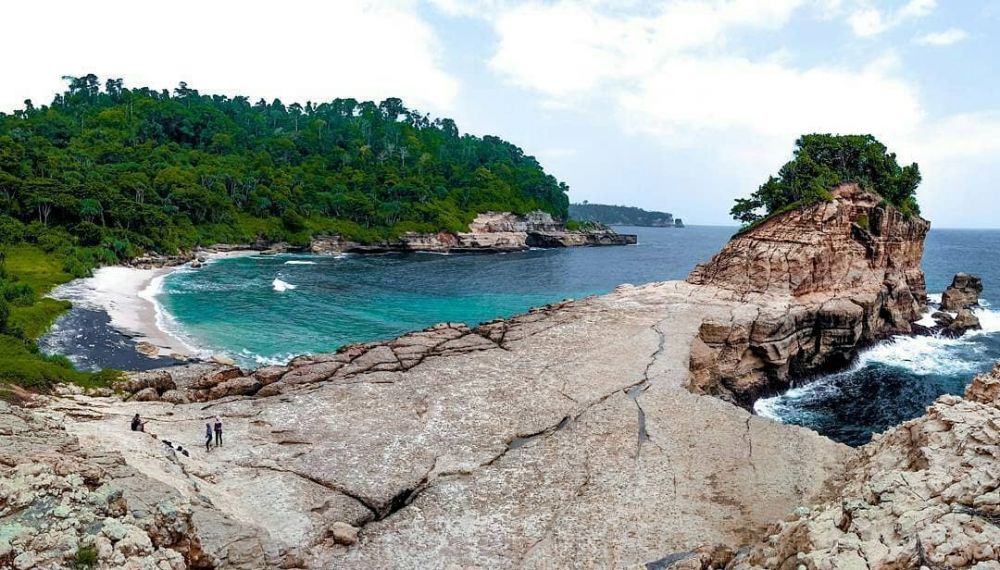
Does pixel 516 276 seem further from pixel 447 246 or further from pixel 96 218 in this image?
pixel 96 218

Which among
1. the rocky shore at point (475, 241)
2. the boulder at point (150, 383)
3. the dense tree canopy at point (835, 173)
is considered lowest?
the boulder at point (150, 383)

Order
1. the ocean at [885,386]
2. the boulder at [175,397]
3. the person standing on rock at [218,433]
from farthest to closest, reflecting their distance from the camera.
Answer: the ocean at [885,386], the boulder at [175,397], the person standing on rock at [218,433]

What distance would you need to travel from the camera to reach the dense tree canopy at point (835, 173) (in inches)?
1822

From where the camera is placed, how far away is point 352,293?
6675cm

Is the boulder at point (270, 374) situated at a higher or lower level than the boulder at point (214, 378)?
higher

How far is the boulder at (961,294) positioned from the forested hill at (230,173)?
305 ft

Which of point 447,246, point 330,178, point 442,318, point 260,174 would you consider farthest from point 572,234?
point 442,318

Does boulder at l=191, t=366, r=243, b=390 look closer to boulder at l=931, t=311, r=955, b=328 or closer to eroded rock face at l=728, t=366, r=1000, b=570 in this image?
eroded rock face at l=728, t=366, r=1000, b=570

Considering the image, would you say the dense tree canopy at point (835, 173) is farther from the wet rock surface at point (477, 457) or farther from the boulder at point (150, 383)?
the boulder at point (150, 383)

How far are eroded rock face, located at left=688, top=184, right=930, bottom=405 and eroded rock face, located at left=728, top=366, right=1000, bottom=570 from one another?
713 inches

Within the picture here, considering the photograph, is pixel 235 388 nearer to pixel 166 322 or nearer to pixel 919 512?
pixel 919 512

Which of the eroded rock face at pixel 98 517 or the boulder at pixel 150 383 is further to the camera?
the boulder at pixel 150 383

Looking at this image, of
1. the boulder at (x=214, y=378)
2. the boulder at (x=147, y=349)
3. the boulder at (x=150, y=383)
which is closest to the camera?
the boulder at (x=150, y=383)

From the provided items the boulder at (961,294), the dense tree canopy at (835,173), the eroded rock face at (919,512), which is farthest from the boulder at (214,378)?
the boulder at (961,294)
